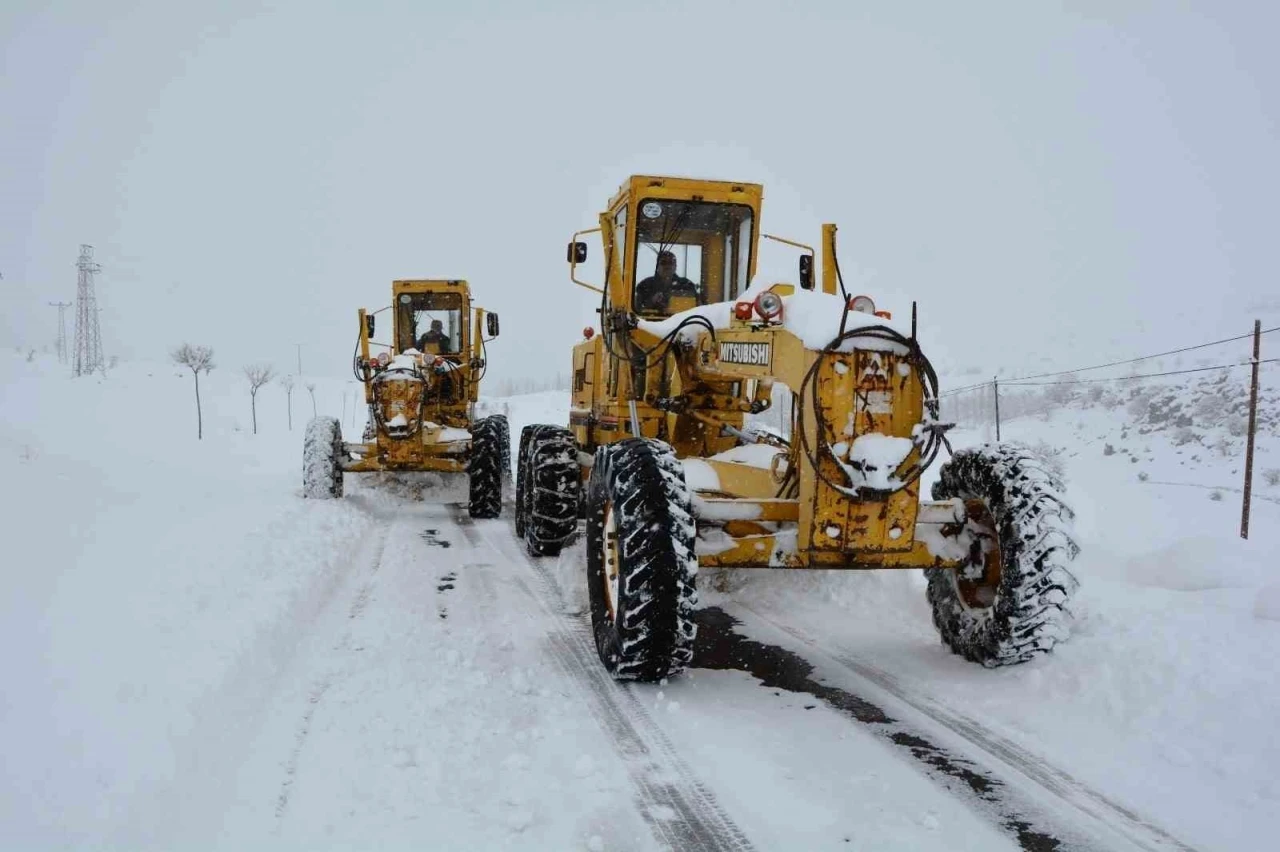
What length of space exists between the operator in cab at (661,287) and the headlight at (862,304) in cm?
328

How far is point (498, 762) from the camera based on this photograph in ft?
12.0

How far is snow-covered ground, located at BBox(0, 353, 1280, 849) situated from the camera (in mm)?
3182

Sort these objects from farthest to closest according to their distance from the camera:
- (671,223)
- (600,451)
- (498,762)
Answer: (671,223)
(600,451)
(498,762)

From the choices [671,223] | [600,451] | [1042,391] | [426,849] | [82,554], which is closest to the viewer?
[426,849]

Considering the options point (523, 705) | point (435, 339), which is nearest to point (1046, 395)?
point (435, 339)

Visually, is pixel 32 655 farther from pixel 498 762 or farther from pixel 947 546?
pixel 947 546

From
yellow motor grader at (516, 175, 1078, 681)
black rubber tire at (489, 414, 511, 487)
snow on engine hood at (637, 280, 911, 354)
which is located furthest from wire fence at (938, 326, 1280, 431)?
snow on engine hood at (637, 280, 911, 354)

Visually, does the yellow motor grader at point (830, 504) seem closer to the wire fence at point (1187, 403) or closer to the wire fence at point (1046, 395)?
the wire fence at point (1187, 403)

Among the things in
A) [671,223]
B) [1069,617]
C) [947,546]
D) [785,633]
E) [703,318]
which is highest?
[671,223]

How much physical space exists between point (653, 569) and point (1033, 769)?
1849 mm

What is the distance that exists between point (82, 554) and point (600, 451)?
3829 millimetres

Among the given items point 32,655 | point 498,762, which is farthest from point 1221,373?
point 32,655

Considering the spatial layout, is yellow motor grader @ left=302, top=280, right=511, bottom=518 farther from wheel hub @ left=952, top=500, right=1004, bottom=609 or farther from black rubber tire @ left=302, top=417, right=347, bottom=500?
wheel hub @ left=952, top=500, right=1004, bottom=609

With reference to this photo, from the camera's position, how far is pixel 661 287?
25.6 ft
